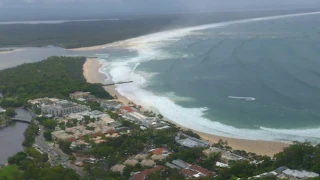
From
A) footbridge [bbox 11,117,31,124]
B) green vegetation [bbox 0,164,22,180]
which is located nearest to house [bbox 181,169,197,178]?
green vegetation [bbox 0,164,22,180]

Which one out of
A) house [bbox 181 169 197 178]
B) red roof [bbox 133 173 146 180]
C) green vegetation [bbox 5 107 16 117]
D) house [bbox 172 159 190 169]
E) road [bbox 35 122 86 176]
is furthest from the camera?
green vegetation [bbox 5 107 16 117]

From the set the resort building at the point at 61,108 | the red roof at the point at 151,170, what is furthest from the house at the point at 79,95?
the red roof at the point at 151,170

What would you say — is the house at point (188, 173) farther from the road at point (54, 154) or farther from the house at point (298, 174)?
the road at point (54, 154)

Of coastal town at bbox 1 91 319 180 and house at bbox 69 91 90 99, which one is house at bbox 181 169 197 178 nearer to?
coastal town at bbox 1 91 319 180

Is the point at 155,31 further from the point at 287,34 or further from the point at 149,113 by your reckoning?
the point at 149,113

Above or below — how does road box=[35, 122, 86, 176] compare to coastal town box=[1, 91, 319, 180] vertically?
below

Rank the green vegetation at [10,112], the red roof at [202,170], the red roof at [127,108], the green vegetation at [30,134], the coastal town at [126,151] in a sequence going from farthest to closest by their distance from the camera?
the green vegetation at [10,112], the red roof at [127,108], the green vegetation at [30,134], the red roof at [202,170], the coastal town at [126,151]
